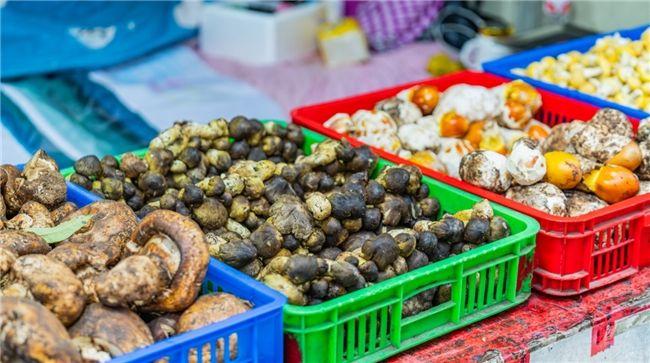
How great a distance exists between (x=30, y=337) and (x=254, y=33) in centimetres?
361

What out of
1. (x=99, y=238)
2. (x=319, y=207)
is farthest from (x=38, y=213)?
(x=319, y=207)

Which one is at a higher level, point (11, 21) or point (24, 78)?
point (11, 21)

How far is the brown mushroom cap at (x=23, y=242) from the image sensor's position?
5.77 ft

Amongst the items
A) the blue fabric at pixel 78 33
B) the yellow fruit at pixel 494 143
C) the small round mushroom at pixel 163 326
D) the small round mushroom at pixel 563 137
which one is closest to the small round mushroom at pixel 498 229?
the small round mushroom at pixel 563 137

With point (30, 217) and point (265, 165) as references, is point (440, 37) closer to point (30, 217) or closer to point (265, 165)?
point (265, 165)

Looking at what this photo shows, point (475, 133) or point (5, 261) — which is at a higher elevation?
point (5, 261)

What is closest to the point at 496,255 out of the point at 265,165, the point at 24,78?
the point at 265,165

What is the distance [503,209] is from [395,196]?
0.26 metres

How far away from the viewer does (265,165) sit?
2.35 metres

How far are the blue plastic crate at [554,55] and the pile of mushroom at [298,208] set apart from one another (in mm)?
826

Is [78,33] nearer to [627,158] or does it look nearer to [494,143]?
[494,143]

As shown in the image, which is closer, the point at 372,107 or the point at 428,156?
the point at 428,156

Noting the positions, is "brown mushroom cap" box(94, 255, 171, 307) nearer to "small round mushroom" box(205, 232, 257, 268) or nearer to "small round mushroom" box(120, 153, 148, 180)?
"small round mushroom" box(205, 232, 257, 268)

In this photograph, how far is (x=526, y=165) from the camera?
2.29m
